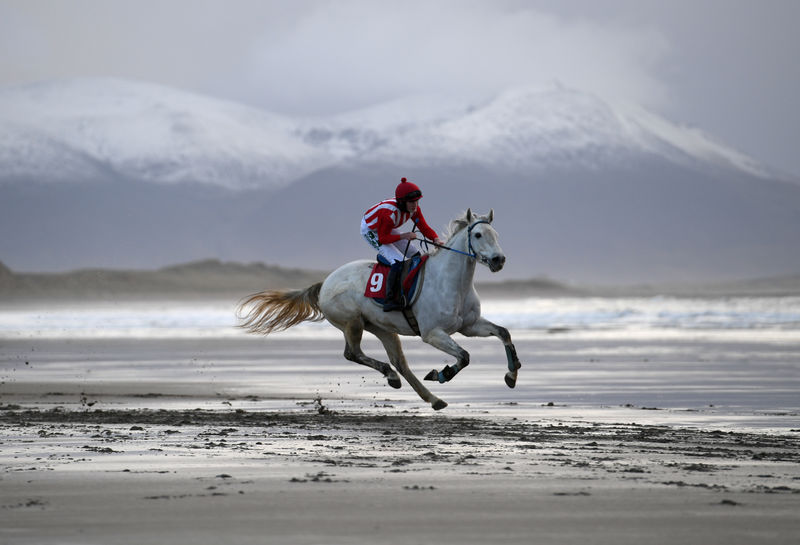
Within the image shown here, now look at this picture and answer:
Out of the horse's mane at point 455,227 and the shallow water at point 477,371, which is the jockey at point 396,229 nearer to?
the horse's mane at point 455,227

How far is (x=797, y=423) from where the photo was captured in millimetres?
12234

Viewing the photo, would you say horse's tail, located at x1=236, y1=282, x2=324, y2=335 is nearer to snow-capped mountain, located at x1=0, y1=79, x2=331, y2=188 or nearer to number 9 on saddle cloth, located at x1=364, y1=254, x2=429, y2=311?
number 9 on saddle cloth, located at x1=364, y1=254, x2=429, y2=311

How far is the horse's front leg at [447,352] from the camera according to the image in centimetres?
1274

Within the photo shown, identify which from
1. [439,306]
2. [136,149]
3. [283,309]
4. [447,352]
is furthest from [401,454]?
[136,149]

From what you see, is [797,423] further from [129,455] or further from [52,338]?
[52,338]

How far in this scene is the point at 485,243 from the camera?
41.9 feet

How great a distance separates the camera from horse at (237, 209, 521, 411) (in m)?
12.8

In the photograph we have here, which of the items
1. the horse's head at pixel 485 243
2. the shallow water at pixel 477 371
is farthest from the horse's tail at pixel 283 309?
the horse's head at pixel 485 243

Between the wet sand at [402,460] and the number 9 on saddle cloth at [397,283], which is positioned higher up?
the number 9 on saddle cloth at [397,283]

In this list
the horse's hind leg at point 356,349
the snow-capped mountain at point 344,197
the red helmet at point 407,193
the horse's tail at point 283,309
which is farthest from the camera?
the snow-capped mountain at point 344,197

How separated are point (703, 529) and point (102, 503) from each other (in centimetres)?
322

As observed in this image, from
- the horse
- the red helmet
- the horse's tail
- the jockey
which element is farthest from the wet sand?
the red helmet

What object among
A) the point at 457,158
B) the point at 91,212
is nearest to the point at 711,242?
the point at 457,158

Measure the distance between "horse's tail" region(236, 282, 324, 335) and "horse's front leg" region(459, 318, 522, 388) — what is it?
264 cm
